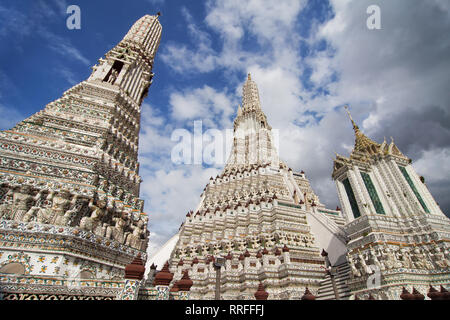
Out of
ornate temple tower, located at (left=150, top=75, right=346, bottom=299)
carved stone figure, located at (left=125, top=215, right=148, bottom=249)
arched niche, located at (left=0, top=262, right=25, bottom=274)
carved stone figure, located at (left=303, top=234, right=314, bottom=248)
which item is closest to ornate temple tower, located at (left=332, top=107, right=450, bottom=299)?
ornate temple tower, located at (left=150, top=75, right=346, bottom=299)

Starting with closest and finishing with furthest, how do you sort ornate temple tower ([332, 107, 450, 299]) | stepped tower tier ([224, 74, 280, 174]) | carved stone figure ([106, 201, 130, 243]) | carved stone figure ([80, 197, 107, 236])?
carved stone figure ([80, 197, 107, 236]) → carved stone figure ([106, 201, 130, 243]) → ornate temple tower ([332, 107, 450, 299]) → stepped tower tier ([224, 74, 280, 174])

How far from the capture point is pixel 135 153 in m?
15.1

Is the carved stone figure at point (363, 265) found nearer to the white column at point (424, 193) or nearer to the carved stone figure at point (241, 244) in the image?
the white column at point (424, 193)

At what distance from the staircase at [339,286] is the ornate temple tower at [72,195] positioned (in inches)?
450

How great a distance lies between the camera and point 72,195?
914 cm

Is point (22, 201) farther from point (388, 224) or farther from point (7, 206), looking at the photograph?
point (388, 224)

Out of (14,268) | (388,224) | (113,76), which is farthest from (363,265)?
(113,76)

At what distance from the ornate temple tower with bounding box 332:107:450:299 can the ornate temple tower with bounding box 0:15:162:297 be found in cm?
1273

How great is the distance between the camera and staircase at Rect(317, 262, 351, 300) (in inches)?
515

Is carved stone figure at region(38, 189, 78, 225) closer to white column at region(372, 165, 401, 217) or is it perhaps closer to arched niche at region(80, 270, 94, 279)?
arched niche at region(80, 270, 94, 279)

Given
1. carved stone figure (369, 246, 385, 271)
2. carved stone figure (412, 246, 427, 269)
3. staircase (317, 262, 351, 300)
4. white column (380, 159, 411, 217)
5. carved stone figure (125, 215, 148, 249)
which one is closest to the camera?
carved stone figure (125, 215, 148, 249)
